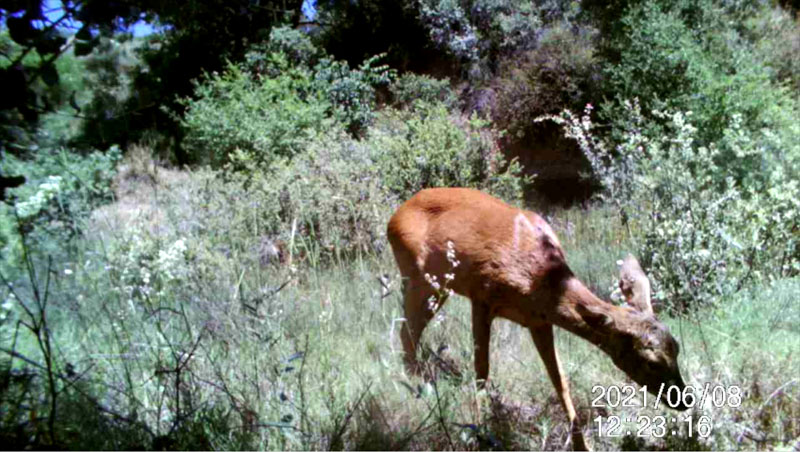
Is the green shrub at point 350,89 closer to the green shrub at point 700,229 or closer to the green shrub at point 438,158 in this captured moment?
the green shrub at point 438,158

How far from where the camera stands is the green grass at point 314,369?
10.4ft

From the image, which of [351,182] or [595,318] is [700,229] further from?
[351,182]

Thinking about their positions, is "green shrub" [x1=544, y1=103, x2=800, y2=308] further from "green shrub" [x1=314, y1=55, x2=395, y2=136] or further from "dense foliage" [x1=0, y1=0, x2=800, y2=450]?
"green shrub" [x1=314, y1=55, x2=395, y2=136]

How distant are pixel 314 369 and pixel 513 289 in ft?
3.81

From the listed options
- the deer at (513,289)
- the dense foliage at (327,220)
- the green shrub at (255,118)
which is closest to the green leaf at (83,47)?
the dense foliage at (327,220)

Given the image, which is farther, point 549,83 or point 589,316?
point 549,83

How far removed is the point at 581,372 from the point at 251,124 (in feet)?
25.4

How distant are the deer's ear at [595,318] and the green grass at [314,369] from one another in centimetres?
54

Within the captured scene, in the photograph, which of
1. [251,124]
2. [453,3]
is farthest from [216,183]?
[453,3]

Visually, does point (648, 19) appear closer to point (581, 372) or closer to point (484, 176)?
point (484, 176)

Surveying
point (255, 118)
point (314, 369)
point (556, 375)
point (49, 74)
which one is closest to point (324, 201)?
point (255, 118)

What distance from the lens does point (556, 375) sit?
3840 millimetres

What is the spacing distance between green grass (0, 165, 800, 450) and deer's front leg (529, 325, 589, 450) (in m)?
0.11

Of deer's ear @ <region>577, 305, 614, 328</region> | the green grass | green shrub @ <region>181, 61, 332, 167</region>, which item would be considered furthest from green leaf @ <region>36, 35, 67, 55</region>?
green shrub @ <region>181, 61, 332, 167</region>
